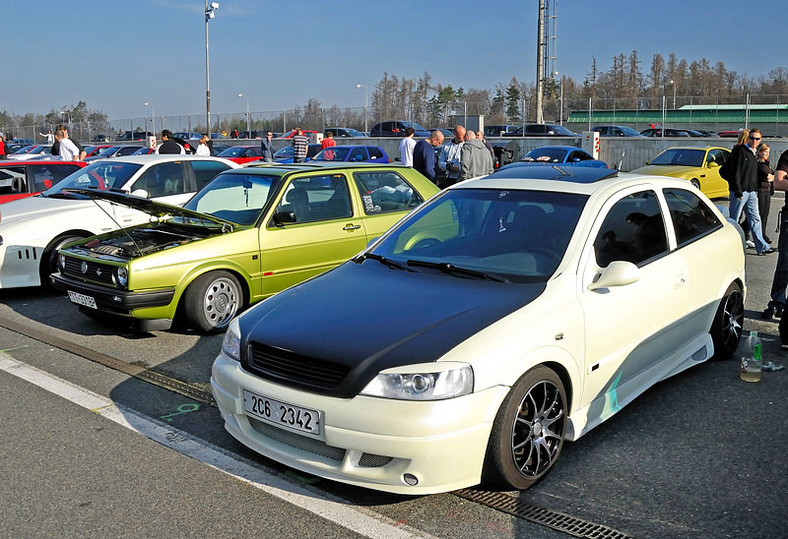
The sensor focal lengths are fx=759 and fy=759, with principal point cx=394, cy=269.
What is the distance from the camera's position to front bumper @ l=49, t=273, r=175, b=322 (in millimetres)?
6457

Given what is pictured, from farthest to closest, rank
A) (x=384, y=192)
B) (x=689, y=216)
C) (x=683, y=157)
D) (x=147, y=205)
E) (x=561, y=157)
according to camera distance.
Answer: (x=561, y=157) → (x=683, y=157) → (x=384, y=192) → (x=147, y=205) → (x=689, y=216)

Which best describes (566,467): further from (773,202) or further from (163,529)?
(773,202)

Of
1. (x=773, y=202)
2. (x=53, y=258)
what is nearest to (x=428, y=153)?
(x=53, y=258)

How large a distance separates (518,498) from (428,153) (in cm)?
891

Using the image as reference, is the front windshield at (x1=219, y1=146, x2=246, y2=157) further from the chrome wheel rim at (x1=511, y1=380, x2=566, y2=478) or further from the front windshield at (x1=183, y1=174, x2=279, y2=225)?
the chrome wheel rim at (x1=511, y1=380, x2=566, y2=478)

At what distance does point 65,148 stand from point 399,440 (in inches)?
552

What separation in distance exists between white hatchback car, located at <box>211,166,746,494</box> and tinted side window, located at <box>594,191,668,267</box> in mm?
12

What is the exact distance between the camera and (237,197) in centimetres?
779

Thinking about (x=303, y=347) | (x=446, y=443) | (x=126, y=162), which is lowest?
(x=446, y=443)

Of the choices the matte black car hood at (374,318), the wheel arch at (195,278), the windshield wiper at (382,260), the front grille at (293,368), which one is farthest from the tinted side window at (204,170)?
the front grille at (293,368)

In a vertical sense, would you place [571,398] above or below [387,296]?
below

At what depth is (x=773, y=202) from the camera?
64.6 feet

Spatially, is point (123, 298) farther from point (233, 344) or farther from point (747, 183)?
point (747, 183)

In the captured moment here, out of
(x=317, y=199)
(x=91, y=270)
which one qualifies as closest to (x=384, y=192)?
(x=317, y=199)
